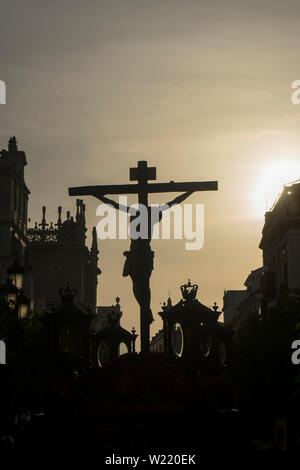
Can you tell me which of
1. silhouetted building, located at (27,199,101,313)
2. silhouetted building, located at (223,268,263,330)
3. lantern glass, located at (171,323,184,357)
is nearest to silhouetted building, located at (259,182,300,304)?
silhouetted building, located at (223,268,263,330)

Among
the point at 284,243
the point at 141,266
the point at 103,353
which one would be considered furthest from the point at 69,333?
the point at 284,243

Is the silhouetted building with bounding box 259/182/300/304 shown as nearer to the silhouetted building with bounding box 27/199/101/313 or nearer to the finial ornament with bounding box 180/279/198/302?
the silhouetted building with bounding box 27/199/101/313

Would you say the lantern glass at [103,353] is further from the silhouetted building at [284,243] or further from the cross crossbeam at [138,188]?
the silhouetted building at [284,243]

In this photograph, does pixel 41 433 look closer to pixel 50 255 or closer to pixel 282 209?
pixel 282 209

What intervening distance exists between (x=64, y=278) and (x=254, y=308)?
26.8 meters

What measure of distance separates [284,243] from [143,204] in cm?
6393

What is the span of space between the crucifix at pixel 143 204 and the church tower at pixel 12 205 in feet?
214

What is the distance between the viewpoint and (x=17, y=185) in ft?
323

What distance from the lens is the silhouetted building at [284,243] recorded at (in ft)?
266

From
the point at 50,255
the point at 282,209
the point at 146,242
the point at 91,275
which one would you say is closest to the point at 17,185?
the point at 282,209

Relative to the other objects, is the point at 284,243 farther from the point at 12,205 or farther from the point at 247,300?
the point at 247,300

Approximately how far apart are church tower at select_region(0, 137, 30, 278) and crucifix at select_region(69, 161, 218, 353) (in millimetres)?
65110

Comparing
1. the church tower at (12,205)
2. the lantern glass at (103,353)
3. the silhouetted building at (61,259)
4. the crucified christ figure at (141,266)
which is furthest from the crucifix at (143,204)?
the silhouetted building at (61,259)

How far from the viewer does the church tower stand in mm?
90694
